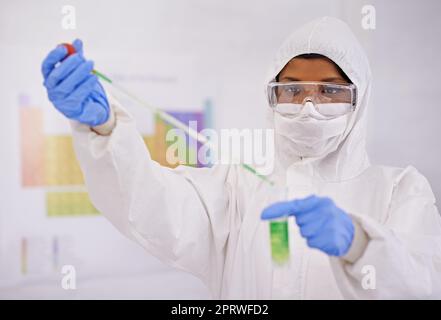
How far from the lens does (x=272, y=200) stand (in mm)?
1165

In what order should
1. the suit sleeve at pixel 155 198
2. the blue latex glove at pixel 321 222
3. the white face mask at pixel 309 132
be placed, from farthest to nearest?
the white face mask at pixel 309 132 → the suit sleeve at pixel 155 198 → the blue latex glove at pixel 321 222

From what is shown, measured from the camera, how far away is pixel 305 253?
3.60ft

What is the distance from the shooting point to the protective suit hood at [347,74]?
1.17 m

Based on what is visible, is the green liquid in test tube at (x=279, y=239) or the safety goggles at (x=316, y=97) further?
the safety goggles at (x=316, y=97)

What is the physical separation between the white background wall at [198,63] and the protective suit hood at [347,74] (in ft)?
1.36

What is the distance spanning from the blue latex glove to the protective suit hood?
33 cm

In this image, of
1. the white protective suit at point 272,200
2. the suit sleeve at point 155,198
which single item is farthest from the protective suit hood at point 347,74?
the suit sleeve at point 155,198

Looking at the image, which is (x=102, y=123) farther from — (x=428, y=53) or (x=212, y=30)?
(x=428, y=53)

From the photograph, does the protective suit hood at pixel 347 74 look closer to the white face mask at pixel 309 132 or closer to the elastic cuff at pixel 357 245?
the white face mask at pixel 309 132

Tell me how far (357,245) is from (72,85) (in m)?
0.63

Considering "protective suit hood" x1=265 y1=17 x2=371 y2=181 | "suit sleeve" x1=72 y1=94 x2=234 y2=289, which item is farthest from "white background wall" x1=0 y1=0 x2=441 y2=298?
"suit sleeve" x1=72 y1=94 x2=234 y2=289

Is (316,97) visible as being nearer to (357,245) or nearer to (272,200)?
(272,200)

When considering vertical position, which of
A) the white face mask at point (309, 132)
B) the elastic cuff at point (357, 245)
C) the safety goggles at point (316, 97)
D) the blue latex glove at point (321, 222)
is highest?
the safety goggles at point (316, 97)

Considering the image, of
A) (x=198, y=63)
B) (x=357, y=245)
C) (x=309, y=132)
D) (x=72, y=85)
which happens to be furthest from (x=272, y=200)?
(x=198, y=63)
